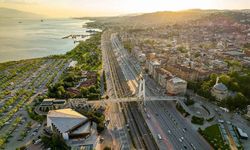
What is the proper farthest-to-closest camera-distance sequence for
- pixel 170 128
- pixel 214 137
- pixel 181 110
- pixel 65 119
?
pixel 181 110
pixel 170 128
pixel 65 119
pixel 214 137

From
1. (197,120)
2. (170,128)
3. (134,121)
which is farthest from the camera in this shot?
(134,121)

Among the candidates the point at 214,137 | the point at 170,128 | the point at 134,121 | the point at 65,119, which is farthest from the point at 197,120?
the point at 65,119

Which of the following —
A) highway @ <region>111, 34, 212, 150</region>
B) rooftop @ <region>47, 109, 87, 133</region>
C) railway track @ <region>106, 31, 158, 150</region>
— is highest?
rooftop @ <region>47, 109, 87, 133</region>

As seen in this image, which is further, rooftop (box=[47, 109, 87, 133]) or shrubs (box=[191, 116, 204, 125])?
shrubs (box=[191, 116, 204, 125])

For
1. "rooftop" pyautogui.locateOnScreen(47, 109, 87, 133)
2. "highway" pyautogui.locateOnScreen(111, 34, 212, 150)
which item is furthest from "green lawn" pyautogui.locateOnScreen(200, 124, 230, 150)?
"rooftop" pyautogui.locateOnScreen(47, 109, 87, 133)

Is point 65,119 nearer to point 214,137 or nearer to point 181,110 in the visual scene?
point 181,110

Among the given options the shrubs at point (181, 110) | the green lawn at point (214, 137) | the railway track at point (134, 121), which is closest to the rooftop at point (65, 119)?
the railway track at point (134, 121)

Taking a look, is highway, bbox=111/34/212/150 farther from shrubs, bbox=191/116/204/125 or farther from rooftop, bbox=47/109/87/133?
rooftop, bbox=47/109/87/133

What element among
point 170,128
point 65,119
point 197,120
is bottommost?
point 170,128

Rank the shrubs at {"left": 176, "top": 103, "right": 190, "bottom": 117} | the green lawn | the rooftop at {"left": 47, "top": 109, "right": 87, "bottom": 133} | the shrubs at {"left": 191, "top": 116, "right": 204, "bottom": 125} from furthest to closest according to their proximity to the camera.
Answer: the shrubs at {"left": 176, "top": 103, "right": 190, "bottom": 117}
the shrubs at {"left": 191, "top": 116, "right": 204, "bottom": 125}
the rooftop at {"left": 47, "top": 109, "right": 87, "bottom": 133}
the green lawn

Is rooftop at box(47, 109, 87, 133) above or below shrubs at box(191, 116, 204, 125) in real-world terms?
above
